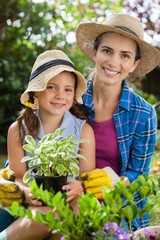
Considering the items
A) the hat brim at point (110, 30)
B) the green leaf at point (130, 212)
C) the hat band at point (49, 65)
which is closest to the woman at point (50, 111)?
the hat band at point (49, 65)

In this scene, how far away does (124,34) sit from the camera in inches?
116

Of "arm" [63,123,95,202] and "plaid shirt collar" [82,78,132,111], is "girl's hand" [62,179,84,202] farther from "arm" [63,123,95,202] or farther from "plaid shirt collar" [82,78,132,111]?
"plaid shirt collar" [82,78,132,111]

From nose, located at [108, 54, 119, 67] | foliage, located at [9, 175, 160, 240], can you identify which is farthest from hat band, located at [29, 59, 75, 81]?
foliage, located at [9, 175, 160, 240]

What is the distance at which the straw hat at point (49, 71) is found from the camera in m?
2.65

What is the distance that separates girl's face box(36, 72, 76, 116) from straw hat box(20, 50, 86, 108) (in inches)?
1.8

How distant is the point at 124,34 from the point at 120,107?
1.37ft

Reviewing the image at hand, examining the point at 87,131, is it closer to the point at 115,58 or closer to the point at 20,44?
the point at 115,58

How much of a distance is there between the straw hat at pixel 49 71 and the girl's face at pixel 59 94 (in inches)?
1.8

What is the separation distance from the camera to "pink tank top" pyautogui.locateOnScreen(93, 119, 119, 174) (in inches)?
118

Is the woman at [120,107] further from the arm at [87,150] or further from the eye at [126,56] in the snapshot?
Result: the arm at [87,150]

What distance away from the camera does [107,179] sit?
2611mm

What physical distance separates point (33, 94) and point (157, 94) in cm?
730

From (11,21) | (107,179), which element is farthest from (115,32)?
(11,21)

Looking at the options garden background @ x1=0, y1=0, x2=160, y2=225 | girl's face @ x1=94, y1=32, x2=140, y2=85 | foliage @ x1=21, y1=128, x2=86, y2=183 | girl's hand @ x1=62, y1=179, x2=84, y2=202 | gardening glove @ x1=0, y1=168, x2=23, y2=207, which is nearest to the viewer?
foliage @ x1=21, y1=128, x2=86, y2=183
